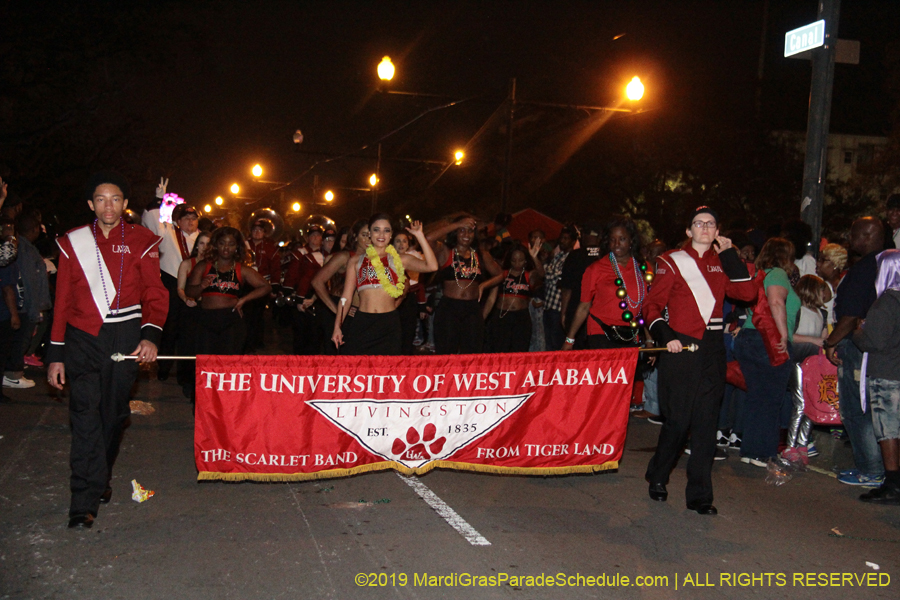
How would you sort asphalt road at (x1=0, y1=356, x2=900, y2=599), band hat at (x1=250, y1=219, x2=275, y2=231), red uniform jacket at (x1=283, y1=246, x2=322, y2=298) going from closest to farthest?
asphalt road at (x1=0, y1=356, x2=900, y2=599), red uniform jacket at (x1=283, y1=246, x2=322, y2=298), band hat at (x1=250, y1=219, x2=275, y2=231)

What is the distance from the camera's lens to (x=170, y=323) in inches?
447

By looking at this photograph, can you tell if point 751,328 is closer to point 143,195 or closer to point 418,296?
point 418,296

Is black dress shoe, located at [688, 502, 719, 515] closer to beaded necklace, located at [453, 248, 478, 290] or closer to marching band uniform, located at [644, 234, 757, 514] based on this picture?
marching band uniform, located at [644, 234, 757, 514]

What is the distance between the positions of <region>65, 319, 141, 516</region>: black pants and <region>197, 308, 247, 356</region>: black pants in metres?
3.44

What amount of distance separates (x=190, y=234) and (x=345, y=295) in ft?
16.2

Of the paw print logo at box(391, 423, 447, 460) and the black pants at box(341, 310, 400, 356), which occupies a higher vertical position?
the black pants at box(341, 310, 400, 356)

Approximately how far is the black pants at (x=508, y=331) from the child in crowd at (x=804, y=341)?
148 inches

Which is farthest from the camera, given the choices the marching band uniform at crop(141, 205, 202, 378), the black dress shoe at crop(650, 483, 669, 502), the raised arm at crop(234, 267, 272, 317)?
the marching band uniform at crop(141, 205, 202, 378)

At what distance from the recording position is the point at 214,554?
189 inches

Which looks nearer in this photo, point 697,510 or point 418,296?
point 697,510

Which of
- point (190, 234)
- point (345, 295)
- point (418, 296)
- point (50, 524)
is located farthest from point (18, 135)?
point (50, 524)

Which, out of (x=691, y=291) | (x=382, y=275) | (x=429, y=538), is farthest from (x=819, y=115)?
(x=429, y=538)

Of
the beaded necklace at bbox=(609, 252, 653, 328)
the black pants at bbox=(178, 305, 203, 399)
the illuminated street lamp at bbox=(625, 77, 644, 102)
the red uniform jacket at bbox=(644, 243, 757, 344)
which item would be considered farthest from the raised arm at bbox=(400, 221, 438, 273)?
the illuminated street lamp at bbox=(625, 77, 644, 102)

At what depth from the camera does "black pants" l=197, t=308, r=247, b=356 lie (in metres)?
8.95
